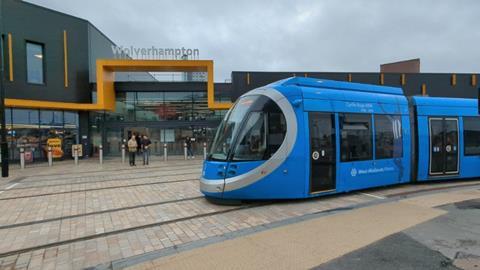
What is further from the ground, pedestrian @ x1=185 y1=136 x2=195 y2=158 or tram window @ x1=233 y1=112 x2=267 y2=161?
tram window @ x1=233 y1=112 x2=267 y2=161

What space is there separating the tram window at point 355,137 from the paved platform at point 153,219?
1.11 metres

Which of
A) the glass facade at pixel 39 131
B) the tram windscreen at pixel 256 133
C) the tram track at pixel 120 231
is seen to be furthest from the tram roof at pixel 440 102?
the glass facade at pixel 39 131

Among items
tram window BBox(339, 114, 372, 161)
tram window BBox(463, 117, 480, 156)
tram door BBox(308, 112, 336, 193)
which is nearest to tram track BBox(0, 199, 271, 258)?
tram door BBox(308, 112, 336, 193)

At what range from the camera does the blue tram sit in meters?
6.52

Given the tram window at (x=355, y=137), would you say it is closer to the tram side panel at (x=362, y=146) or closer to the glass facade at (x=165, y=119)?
the tram side panel at (x=362, y=146)

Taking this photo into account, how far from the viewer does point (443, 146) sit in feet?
29.8

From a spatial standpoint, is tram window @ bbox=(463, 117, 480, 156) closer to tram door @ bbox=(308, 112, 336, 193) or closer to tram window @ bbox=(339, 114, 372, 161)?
tram window @ bbox=(339, 114, 372, 161)

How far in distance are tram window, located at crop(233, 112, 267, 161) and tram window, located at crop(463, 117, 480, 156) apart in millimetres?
7433

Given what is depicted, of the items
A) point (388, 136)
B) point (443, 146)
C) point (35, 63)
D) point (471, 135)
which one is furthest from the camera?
point (35, 63)

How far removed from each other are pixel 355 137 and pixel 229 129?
3.41 meters

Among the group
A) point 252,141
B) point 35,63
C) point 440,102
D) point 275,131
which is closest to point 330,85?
point 275,131

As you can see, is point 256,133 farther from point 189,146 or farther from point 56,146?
point 56,146

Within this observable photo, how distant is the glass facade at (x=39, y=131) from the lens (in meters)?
16.2

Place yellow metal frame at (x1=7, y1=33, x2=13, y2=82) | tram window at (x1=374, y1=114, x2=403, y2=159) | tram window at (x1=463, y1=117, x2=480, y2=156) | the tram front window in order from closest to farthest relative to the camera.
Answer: the tram front window < tram window at (x1=374, y1=114, x2=403, y2=159) < tram window at (x1=463, y1=117, x2=480, y2=156) < yellow metal frame at (x1=7, y1=33, x2=13, y2=82)
